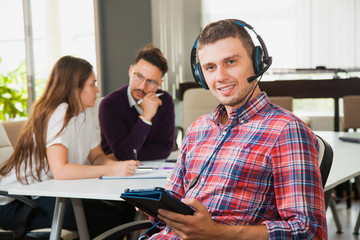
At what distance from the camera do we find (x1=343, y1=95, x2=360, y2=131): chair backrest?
4.27m

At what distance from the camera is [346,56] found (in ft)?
20.1

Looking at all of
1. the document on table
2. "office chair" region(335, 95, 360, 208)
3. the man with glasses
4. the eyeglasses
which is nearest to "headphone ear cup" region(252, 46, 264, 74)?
the document on table

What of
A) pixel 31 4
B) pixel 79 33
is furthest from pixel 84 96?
pixel 79 33

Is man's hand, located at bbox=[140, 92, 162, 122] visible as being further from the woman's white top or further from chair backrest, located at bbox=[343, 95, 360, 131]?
chair backrest, located at bbox=[343, 95, 360, 131]

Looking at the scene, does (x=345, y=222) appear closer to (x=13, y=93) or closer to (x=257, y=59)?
(x=257, y=59)

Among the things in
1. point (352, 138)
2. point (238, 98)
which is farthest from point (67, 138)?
point (352, 138)

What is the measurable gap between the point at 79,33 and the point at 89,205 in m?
3.28

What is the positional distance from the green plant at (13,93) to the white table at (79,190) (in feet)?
9.07

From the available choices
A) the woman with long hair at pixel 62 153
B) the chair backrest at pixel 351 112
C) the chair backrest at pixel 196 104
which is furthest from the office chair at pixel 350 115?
the woman with long hair at pixel 62 153

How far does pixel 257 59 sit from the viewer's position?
1216 millimetres

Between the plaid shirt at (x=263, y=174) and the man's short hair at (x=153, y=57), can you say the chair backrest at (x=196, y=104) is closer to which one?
the man's short hair at (x=153, y=57)

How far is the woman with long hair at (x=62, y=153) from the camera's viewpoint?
1.97 meters

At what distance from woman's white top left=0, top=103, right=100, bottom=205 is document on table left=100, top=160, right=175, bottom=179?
26 centimetres

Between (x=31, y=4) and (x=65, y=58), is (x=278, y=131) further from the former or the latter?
(x=31, y=4)
